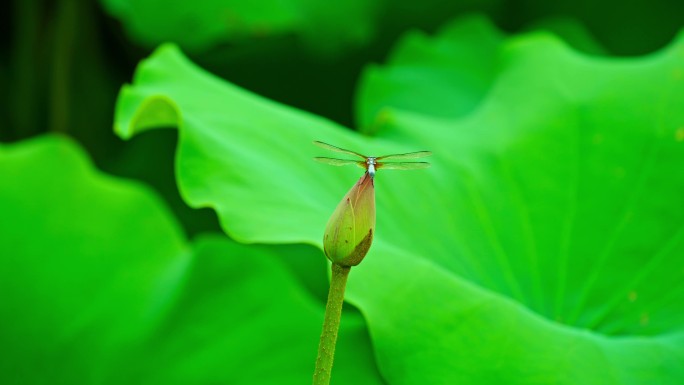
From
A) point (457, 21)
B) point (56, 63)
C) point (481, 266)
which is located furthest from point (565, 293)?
point (56, 63)

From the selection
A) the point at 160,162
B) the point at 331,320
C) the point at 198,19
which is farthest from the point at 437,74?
the point at 331,320

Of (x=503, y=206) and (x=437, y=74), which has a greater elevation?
(x=503, y=206)

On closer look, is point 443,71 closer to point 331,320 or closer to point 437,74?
point 437,74

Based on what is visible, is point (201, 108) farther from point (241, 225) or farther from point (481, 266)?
point (481, 266)

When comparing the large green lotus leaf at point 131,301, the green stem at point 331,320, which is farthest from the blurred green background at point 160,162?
the green stem at point 331,320

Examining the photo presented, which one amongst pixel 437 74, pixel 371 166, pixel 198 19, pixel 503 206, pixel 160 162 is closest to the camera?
pixel 371 166

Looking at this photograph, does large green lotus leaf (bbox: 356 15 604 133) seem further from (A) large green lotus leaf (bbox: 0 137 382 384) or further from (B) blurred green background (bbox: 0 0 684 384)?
(A) large green lotus leaf (bbox: 0 137 382 384)

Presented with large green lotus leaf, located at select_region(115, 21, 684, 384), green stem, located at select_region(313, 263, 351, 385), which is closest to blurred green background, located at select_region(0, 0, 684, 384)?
large green lotus leaf, located at select_region(115, 21, 684, 384)

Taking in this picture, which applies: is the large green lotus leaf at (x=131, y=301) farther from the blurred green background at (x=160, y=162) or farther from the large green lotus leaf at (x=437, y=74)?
the large green lotus leaf at (x=437, y=74)
